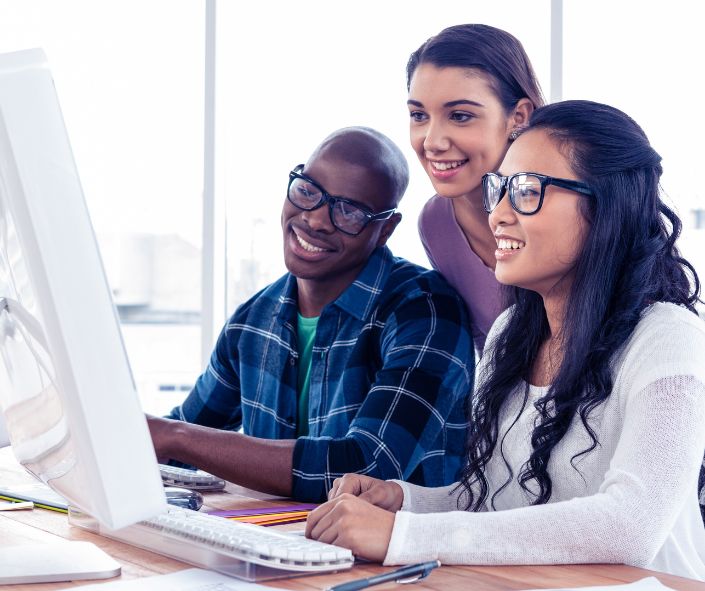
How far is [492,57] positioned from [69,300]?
5.13 ft

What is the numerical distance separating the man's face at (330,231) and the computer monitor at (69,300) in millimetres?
1314

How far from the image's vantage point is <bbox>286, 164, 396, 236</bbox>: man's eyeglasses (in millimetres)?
2090

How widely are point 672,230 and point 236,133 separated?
251 cm

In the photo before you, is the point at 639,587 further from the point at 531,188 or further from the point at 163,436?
the point at 163,436

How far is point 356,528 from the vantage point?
111cm

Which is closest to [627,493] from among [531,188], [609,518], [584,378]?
[609,518]

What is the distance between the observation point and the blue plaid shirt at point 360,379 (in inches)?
68.3

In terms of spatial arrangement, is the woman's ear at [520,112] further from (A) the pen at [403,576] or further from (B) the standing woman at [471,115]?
(A) the pen at [403,576]

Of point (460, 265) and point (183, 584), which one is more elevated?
point (460, 265)

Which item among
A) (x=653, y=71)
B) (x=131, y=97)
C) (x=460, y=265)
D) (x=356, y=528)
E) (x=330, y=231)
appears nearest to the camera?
(x=356, y=528)

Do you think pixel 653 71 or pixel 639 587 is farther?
pixel 653 71

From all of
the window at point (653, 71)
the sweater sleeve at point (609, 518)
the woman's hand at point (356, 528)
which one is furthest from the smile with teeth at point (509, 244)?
the window at point (653, 71)

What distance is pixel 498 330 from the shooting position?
175 cm

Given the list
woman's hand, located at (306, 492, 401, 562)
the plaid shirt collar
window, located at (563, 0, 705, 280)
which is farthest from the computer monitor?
window, located at (563, 0, 705, 280)
